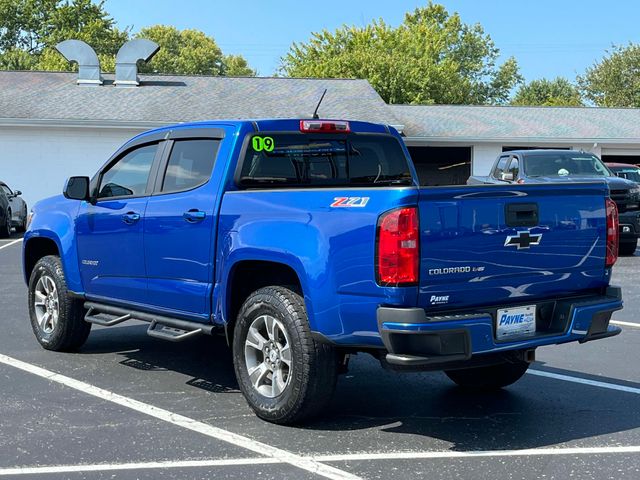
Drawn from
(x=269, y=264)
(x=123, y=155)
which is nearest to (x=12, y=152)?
(x=123, y=155)

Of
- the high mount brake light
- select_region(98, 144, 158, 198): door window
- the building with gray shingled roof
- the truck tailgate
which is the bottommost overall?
the truck tailgate

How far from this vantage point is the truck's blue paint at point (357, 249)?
4.93 meters

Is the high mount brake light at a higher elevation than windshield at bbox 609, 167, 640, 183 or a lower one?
higher

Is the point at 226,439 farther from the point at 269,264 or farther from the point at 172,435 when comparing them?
the point at 269,264

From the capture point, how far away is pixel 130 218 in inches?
268

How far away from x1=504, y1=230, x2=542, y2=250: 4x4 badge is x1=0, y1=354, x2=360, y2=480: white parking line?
162 centimetres

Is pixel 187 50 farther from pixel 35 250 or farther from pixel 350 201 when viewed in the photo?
pixel 350 201

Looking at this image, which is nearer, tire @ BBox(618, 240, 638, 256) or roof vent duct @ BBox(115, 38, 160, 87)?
tire @ BBox(618, 240, 638, 256)

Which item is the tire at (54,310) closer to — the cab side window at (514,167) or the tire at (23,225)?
the cab side window at (514,167)

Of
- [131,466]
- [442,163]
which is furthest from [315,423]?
[442,163]

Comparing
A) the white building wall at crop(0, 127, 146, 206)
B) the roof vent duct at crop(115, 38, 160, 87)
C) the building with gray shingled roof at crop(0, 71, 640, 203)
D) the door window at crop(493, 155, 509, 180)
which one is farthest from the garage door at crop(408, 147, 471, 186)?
the door window at crop(493, 155, 509, 180)

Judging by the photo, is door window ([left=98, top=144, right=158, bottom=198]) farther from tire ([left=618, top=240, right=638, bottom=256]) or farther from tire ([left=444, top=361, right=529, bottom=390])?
tire ([left=618, top=240, right=638, bottom=256])

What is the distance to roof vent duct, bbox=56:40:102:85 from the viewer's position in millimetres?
30344

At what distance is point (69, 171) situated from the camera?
89.4ft
